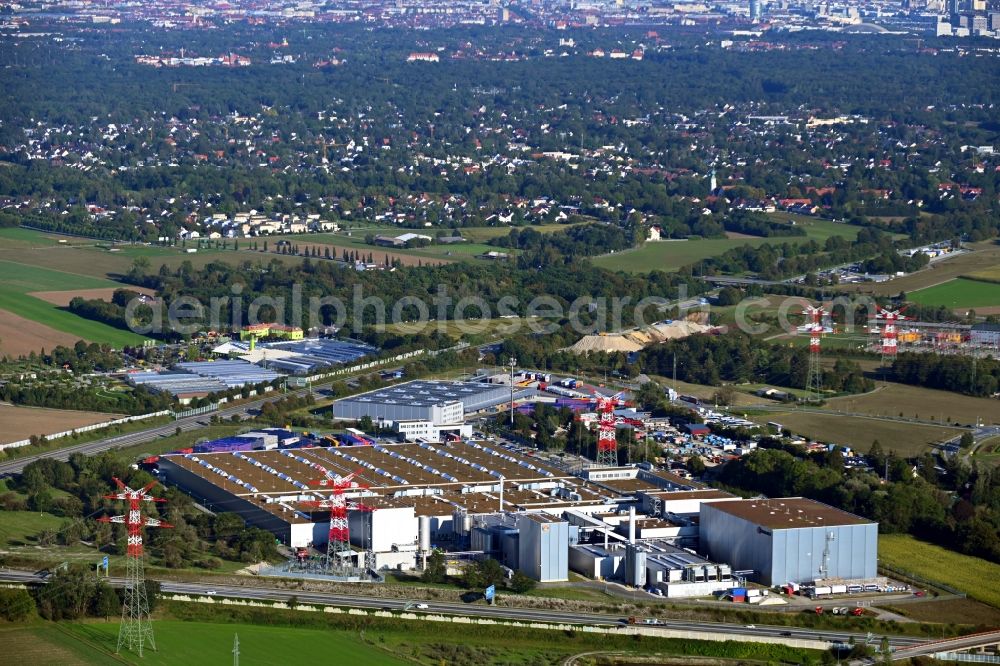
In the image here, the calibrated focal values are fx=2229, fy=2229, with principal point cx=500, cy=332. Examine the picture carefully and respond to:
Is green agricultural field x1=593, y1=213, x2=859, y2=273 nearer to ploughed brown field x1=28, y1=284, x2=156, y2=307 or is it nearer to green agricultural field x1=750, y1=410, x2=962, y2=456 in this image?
ploughed brown field x1=28, y1=284, x2=156, y2=307

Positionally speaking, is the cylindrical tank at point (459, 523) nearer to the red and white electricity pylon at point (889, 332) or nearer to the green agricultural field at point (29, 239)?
the red and white electricity pylon at point (889, 332)

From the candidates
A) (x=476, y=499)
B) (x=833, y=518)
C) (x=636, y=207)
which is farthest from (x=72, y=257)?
(x=833, y=518)

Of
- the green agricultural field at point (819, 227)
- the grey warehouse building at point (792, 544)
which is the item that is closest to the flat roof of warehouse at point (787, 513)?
the grey warehouse building at point (792, 544)

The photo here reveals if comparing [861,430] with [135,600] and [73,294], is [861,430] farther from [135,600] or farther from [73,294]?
[73,294]

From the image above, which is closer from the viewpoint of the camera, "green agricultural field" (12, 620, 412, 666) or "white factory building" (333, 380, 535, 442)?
"green agricultural field" (12, 620, 412, 666)

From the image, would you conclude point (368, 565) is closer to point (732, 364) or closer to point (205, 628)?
point (205, 628)

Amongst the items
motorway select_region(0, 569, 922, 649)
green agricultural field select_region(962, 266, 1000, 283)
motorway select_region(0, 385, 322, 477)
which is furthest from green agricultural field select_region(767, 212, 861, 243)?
motorway select_region(0, 569, 922, 649)

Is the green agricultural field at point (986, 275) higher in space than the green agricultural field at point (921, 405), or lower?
lower
